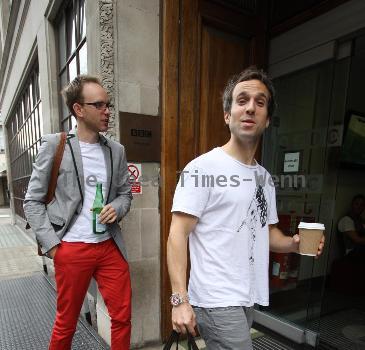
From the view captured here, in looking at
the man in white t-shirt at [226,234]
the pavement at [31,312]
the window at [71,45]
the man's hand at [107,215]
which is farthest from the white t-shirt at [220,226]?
the window at [71,45]

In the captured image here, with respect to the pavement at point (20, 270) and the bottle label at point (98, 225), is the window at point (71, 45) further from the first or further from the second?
the pavement at point (20, 270)

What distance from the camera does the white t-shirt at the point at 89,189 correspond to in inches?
86.4

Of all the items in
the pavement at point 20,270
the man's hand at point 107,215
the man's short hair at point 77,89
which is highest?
the man's short hair at point 77,89

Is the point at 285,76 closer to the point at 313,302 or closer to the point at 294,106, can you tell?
the point at 294,106

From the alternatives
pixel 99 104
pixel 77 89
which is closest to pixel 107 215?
pixel 99 104

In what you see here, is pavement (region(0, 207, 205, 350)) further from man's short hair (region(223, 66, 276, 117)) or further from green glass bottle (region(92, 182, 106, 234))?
man's short hair (region(223, 66, 276, 117))

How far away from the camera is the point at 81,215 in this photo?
2227mm

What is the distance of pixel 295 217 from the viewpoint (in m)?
3.39

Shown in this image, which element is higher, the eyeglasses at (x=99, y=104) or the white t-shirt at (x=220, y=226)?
the eyeglasses at (x=99, y=104)

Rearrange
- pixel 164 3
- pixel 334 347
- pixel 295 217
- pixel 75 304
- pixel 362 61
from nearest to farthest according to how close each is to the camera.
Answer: pixel 75 304 < pixel 164 3 < pixel 334 347 < pixel 295 217 < pixel 362 61

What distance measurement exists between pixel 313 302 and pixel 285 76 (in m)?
2.62

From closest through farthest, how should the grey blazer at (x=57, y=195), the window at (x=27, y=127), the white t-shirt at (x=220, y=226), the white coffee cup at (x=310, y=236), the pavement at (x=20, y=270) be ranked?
1. the white t-shirt at (x=220, y=226)
2. the white coffee cup at (x=310, y=236)
3. the grey blazer at (x=57, y=195)
4. the pavement at (x=20, y=270)
5. the window at (x=27, y=127)

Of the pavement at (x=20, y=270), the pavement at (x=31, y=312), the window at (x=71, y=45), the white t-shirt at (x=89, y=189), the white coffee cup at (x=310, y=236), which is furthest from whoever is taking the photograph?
the window at (x=71, y=45)

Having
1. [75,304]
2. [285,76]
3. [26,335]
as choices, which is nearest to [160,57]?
[285,76]
